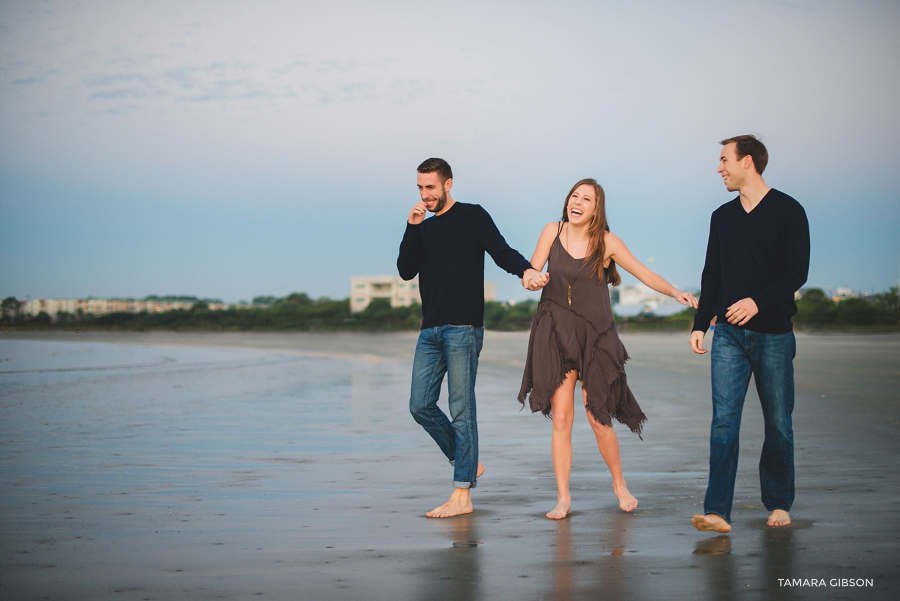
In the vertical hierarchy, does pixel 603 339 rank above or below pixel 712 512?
above

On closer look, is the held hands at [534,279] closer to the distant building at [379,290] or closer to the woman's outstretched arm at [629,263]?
the woman's outstretched arm at [629,263]

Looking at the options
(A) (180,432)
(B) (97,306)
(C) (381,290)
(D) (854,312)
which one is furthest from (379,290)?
(A) (180,432)

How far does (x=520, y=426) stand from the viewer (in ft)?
29.5

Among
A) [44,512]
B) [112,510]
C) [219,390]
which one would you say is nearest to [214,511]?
[112,510]

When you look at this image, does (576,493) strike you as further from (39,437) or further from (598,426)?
(39,437)

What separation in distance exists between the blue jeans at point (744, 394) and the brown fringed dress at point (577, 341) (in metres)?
0.64

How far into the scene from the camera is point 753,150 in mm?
4492

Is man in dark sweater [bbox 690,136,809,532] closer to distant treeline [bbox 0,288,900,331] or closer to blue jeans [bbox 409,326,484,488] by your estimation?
blue jeans [bbox 409,326,484,488]

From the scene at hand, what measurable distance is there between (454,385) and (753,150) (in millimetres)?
2123

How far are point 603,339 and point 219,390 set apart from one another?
394 inches

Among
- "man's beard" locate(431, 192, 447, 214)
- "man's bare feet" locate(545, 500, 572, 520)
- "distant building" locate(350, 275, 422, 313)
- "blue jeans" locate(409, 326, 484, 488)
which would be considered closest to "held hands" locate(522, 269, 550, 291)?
"blue jeans" locate(409, 326, 484, 488)

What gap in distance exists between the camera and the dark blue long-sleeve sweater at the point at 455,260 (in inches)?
197

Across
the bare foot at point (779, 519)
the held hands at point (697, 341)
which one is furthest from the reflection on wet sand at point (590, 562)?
the held hands at point (697, 341)

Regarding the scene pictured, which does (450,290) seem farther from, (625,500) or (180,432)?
(180,432)
